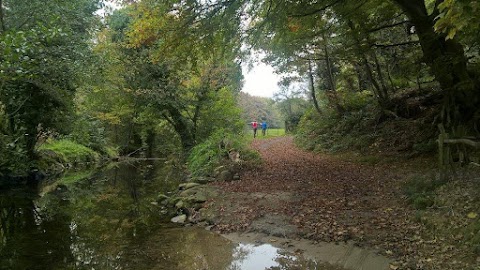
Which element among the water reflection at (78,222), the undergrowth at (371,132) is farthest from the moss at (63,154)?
the undergrowth at (371,132)

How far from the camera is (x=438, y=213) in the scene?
21.1 ft

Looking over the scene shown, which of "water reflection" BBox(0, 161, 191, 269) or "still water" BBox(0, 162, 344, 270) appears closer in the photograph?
"still water" BBox(0, 162, 344, 270)

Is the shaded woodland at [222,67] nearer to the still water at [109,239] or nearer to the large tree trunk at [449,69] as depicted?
the large tree trunk at [449,69]

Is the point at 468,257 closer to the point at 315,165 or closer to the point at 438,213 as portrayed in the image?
the point at 438,213

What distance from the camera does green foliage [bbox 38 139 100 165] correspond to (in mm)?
20583

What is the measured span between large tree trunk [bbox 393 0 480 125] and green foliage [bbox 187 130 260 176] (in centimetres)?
672

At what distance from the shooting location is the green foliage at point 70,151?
67.5ft

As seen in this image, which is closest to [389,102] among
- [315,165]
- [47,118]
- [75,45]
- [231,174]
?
[315,165]

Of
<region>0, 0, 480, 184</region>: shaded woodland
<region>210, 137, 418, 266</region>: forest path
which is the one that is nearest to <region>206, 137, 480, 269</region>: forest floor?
Result: <region>210, 137, 418, 266</region>: forest path

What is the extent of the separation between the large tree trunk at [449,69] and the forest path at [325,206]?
244 centimetres

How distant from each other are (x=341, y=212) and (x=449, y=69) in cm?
536

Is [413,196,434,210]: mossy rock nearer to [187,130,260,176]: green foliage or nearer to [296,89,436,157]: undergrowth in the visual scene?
[296,89,436,157]: undergrowth

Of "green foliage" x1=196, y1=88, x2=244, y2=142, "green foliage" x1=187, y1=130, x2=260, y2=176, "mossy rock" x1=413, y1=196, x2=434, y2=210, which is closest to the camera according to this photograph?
"mossy rock" x1=413, y1=196, x2=434, y2=210

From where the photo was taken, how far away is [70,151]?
21.8 m
